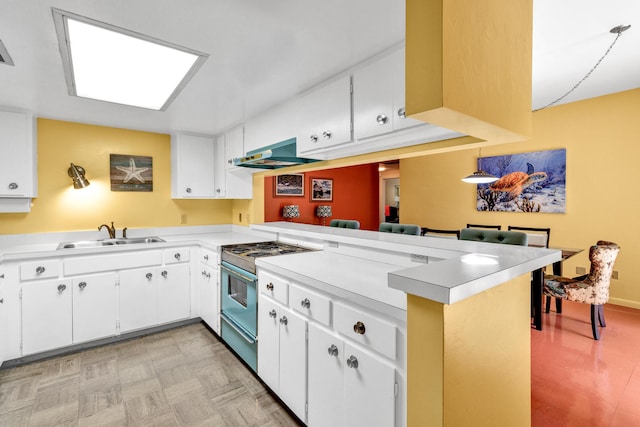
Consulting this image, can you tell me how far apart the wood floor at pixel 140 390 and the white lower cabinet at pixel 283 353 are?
0.54 feet

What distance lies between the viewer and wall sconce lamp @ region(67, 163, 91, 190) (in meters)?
3.15

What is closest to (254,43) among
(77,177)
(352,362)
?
(352,362)

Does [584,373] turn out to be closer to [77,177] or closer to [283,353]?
[283,353]

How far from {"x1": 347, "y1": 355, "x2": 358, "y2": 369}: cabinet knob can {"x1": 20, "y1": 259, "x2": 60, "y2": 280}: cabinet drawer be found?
2665 millimetres

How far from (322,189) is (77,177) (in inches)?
157

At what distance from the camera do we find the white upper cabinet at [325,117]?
1974mm

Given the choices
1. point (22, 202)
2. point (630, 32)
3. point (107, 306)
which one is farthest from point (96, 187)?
point (630, 32)

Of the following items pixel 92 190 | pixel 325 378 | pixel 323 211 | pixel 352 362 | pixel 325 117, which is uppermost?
pixel 325 117

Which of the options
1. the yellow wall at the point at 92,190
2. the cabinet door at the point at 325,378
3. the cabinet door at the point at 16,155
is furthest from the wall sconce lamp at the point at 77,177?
the cabinet door at the point at 325,378

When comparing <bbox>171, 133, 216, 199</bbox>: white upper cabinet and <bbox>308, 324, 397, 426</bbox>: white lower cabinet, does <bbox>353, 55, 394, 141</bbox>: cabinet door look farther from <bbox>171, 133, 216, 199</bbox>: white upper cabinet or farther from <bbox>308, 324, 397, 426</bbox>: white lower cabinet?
<bbox>171, 133, 216, 199</bbox>: white upper cabinet

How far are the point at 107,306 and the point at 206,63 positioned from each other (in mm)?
2371

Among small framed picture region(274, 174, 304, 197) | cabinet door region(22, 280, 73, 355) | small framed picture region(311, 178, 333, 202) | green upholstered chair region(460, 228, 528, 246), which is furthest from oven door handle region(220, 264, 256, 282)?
small framed picture region(311, 178, 333, 202)

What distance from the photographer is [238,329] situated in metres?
2.44

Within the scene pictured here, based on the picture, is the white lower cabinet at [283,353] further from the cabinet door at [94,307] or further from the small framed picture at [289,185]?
the small framed picture at [289,185]
